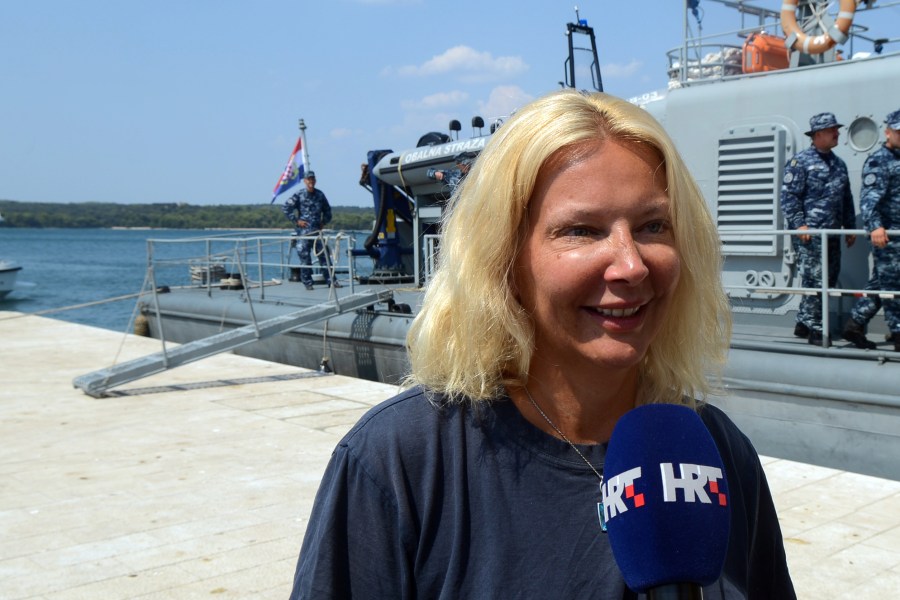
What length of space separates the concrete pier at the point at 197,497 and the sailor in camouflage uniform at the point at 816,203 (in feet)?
4.47

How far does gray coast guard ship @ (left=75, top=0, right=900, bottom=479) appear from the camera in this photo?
6113 mm

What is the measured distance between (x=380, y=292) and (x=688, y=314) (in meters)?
8.56

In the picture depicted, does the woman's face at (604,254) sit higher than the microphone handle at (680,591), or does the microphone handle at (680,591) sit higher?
the woman's face at (604,254)

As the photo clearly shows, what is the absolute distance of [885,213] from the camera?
6.33 metres

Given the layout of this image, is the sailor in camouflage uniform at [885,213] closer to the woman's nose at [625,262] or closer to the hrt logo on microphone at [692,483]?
the woman's nose at [625,262]

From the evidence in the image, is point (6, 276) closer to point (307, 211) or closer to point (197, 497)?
point (307, 211)

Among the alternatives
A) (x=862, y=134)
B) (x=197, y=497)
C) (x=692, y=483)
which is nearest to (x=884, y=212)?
(x=862, y=134)

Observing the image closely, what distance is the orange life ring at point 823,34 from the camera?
7516 mm

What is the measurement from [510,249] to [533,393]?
24 centimetres

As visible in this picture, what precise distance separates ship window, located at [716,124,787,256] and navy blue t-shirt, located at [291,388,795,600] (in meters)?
6.35

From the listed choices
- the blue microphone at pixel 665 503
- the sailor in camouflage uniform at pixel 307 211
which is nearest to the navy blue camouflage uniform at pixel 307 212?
the sailor in camouflage uniform at pixel 307 211

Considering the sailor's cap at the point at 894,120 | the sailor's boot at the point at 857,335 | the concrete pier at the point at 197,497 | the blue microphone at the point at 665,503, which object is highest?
the sailor's cap at the point at 894,120

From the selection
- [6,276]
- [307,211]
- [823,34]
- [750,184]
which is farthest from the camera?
[6,276]

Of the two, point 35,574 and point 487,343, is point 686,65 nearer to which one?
point 35,574
